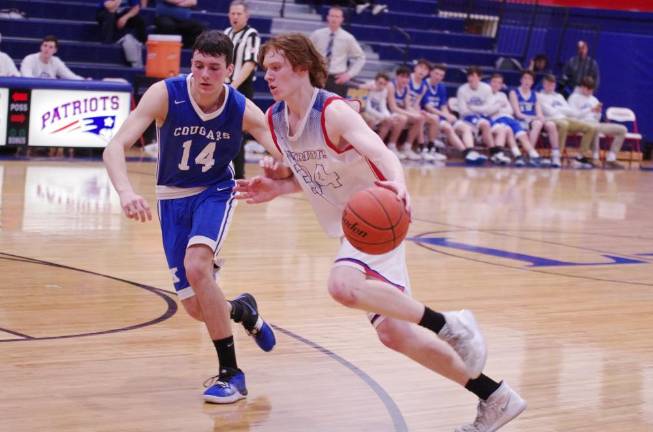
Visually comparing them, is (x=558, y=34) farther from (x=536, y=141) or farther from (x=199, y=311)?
(x=199, y=311)

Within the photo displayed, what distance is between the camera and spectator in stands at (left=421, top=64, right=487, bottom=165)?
1794 centimetres

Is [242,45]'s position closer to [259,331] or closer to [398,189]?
[259,331]

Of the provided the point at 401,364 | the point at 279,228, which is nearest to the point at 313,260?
the point at 279,228

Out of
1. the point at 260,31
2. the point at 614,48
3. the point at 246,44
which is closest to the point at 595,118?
the point at 614,48

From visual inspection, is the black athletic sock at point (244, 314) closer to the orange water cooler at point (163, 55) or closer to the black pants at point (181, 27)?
the orange water cooler at point (163, 55)

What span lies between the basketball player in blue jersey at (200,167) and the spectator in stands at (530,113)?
14.4m

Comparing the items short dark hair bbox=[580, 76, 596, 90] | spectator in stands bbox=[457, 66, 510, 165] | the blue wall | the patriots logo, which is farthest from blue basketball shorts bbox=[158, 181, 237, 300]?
the blue wall

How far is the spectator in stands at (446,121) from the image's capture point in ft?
58.9

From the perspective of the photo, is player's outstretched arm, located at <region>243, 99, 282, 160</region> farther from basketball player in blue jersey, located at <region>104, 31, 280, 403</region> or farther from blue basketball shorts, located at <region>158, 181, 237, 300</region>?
blue basketball shorts, located at <region>158, 181, 237, 300</region>

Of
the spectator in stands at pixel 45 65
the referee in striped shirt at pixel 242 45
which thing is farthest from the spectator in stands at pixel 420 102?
the referee in striped shirt at pixel 242 45

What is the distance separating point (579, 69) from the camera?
2044cm

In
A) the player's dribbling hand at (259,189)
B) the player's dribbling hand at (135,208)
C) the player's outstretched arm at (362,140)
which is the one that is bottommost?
the player's dribbling hand at (135,208)

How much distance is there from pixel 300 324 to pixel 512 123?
13258 millimetres

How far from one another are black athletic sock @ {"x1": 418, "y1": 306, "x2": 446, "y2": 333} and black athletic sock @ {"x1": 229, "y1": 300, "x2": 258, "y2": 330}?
1.36m
